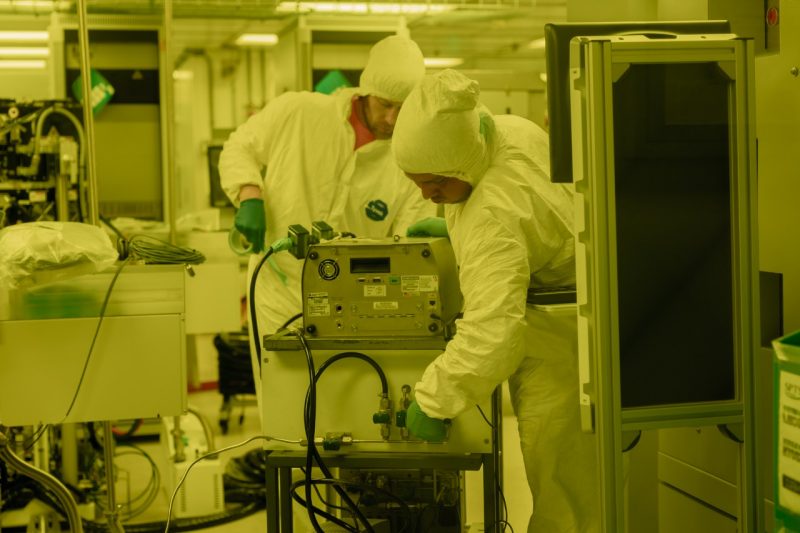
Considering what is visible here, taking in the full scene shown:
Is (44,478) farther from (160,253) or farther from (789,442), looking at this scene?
(789,442)

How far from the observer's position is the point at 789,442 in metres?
1.35

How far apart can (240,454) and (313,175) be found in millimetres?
1673

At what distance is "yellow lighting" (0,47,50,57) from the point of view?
7.25m

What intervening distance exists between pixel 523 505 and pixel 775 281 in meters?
1.56

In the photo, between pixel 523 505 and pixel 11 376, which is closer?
pixel 11 376

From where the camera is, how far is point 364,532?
1990 mm

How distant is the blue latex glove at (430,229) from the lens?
7.19 ft

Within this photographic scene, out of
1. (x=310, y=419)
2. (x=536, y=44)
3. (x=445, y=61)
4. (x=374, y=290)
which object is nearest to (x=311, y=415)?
(x=310, y=419)

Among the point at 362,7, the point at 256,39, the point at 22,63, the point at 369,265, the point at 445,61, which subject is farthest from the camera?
the point at 445,61

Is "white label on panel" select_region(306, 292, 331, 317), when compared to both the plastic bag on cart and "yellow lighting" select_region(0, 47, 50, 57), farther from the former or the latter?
"yellow lighting" select_region(0, 47, 50, 57)

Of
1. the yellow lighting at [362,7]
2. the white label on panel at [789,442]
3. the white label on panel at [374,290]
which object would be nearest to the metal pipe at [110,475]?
the white label on panel at [374,290]

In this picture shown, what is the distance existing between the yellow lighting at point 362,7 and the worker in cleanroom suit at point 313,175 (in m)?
1.65

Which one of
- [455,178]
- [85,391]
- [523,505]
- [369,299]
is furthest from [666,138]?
[523,505]

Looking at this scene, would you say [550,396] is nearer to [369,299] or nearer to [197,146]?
[369,299]
